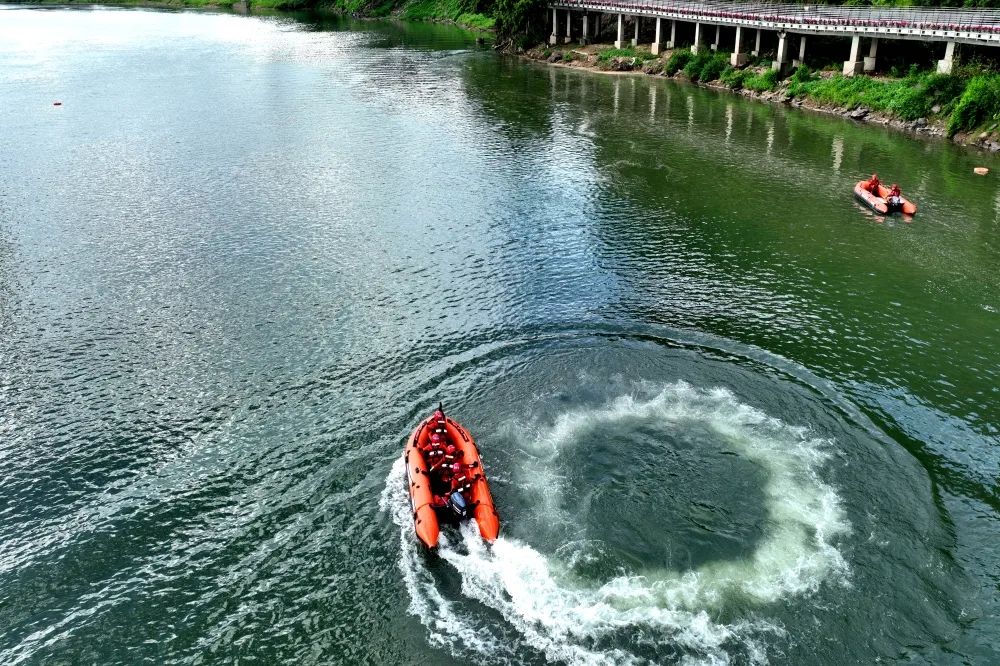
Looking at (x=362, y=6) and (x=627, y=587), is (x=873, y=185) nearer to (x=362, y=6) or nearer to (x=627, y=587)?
(x=627, y=587)

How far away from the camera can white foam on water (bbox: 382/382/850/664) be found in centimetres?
2047

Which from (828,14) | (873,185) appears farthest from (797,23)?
(873,185)

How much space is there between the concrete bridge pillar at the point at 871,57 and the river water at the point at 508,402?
1468 cm

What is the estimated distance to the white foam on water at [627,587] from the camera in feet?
67.2

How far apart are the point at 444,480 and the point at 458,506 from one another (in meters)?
1.66

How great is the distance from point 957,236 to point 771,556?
3163 cm

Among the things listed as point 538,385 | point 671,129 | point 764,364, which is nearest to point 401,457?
point 538,385

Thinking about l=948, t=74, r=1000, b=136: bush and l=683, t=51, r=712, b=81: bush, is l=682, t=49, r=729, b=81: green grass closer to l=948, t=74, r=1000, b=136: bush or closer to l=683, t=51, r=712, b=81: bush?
l=683, t=51, r=712, b=81: bush

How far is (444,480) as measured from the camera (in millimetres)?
25469

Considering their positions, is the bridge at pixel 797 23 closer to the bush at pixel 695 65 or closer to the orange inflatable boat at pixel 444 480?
the bush at pixel 695 65

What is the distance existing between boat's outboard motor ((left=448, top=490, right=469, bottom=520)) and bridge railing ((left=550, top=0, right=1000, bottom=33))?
60440 mm

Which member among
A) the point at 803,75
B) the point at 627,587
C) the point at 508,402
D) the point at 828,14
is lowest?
the point at 627,587

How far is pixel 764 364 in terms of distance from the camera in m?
32.1

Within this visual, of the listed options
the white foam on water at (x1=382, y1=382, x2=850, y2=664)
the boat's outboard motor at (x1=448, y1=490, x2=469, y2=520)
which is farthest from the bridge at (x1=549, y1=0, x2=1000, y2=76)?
the boat's outboard motor at (x1=448, y1=490, x2=469, y2=520)
